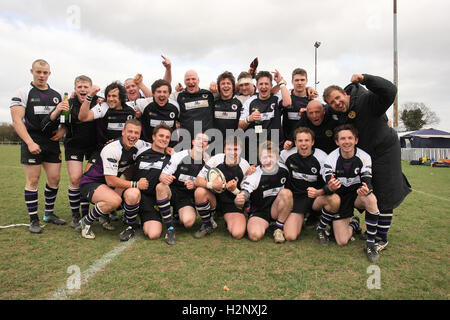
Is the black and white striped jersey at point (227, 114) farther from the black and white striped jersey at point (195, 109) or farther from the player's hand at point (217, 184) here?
the player's hand at point (217, 184)

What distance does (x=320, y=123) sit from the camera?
4387 millimetres

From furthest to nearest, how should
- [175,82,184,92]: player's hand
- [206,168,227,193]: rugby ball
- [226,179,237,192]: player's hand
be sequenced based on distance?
[175,82,184,92]: player's hand → [206,168,227,193]: rugby ball → [226,179,237,192]: player's hand

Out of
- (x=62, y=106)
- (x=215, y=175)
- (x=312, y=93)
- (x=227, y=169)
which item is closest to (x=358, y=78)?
(x=312, y=93)

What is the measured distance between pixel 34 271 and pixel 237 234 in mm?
2365

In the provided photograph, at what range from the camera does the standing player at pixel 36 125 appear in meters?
4.12

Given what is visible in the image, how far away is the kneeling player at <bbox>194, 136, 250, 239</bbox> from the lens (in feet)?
13.5

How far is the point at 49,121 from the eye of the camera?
4.25 m

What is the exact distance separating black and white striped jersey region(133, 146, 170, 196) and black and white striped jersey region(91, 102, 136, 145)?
0.58 m

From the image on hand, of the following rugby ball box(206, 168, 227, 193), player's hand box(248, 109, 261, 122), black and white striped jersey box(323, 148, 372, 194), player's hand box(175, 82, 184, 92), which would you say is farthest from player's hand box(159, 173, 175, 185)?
black and white striped jersey box(323, 148, 372, 194)

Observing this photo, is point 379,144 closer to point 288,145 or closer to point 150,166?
point 288,145

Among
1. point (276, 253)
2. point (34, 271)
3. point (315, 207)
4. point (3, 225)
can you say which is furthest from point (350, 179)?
point (3, 225)

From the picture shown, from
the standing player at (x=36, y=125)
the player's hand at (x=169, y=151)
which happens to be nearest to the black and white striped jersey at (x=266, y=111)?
the player's hand at (x=169, y=151)

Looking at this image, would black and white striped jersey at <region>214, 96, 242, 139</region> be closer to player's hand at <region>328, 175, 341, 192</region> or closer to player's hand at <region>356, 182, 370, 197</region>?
player's hand at <region>328, 175, 341, 192</region>

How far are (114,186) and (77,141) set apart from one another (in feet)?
3.60
